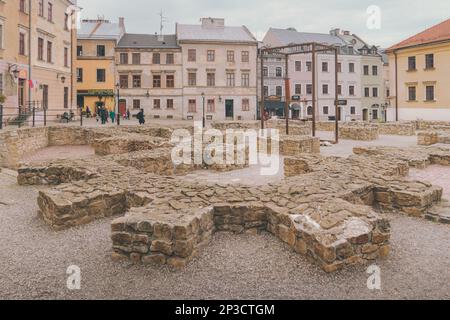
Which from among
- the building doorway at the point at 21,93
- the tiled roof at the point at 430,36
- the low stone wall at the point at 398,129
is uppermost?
the tiled roof at the point at 430,36

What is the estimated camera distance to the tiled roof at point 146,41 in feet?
148

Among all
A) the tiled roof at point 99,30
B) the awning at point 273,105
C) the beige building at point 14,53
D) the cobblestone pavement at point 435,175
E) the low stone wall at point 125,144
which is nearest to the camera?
the cobblestone pavement at point 435,175

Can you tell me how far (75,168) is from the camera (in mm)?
9641

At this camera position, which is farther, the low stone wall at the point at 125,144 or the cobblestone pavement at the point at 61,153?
the cobblestone pavement at the point at 61,153

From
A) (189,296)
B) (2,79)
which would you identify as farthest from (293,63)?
(189,296)

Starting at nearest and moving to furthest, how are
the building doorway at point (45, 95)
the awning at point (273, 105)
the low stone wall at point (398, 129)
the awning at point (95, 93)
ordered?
the low stone wall at point (398, 129) < the building doorway at point (45, 95) < the awning at point (95, 93) < the awning at point (273, 105)

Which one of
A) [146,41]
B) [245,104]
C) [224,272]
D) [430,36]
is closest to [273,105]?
[245,104]

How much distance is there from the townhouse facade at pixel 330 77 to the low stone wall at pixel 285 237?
43779 millimetres

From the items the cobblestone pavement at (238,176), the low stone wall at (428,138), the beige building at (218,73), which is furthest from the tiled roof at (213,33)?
the cobblestone pavement at (238,176)

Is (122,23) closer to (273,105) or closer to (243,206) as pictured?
(273,105)

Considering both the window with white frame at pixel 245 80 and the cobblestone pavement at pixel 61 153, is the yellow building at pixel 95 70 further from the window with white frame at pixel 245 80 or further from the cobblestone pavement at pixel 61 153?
the cobblestone pavement at pixel 61 153

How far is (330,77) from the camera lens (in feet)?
171

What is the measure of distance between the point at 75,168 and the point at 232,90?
3804 centimetres

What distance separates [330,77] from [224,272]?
50495mm
